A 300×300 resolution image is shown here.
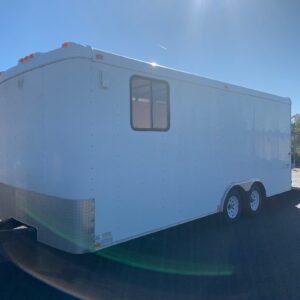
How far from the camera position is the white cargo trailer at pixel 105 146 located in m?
4.01

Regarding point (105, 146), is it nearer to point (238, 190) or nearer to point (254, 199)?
point (238, 190)

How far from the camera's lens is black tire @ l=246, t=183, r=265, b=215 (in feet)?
24.0

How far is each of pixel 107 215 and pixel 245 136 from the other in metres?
3.93

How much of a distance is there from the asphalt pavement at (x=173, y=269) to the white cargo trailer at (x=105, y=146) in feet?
1.66

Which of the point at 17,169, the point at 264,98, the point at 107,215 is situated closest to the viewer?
the point at 107,215

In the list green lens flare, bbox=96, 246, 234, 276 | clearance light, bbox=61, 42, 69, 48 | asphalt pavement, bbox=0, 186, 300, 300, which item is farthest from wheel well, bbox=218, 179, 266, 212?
clearance light, bbox=61, 42, 69, 48

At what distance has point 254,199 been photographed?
7.59m

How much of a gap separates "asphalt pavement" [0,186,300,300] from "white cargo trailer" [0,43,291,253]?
0.51m

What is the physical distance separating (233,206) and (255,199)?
0.98 m

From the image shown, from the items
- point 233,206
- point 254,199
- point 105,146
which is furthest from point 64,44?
point 254,199

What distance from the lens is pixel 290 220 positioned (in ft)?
24.1

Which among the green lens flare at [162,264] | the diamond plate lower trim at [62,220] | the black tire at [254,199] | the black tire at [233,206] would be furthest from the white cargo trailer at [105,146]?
the black tire at [254,199]

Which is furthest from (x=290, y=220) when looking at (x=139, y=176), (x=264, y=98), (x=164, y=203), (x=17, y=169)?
(x=17, y=169)

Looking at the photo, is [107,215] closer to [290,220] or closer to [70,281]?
[70,281]
